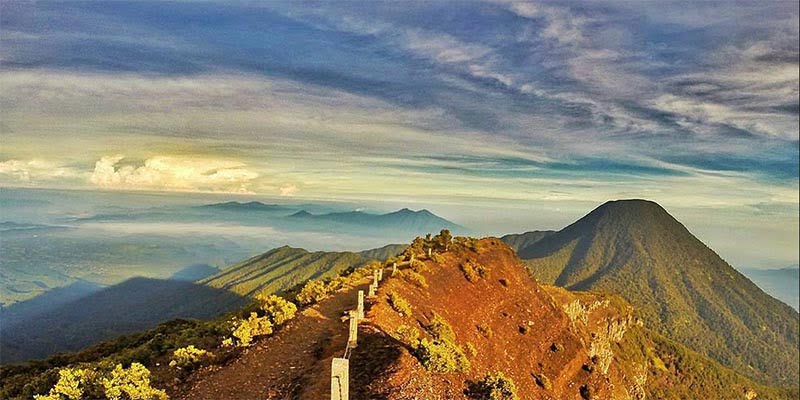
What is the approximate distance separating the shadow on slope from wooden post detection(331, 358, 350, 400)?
61441 millimetres

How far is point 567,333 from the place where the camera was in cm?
2817

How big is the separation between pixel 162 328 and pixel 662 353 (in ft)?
307

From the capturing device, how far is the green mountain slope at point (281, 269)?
9669 centimetres

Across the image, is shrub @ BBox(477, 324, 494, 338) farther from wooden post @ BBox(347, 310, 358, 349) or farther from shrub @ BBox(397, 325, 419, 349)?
wooden post @ BBox(347, 310, 358, 349)

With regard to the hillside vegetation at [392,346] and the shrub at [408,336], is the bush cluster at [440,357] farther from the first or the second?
the shrub at [408,336]

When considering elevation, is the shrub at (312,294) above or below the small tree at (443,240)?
below

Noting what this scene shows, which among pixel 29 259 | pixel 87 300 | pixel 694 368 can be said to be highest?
pixel 29 259

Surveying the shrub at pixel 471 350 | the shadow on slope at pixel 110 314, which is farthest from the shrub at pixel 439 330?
the shadow on slope at pixel 110 314

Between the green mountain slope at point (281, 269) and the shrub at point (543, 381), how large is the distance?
68.8 meters

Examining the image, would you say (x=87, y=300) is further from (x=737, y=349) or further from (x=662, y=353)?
(x=737, y=349)

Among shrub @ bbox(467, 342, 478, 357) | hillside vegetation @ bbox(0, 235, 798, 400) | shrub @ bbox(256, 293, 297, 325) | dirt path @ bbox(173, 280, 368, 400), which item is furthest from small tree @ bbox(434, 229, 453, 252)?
dirt path @ bbox(173, 280, 368, 400)

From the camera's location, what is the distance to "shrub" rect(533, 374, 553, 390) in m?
21.0

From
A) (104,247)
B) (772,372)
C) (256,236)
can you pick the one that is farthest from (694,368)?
(104,247)

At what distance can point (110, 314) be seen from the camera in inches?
3541
